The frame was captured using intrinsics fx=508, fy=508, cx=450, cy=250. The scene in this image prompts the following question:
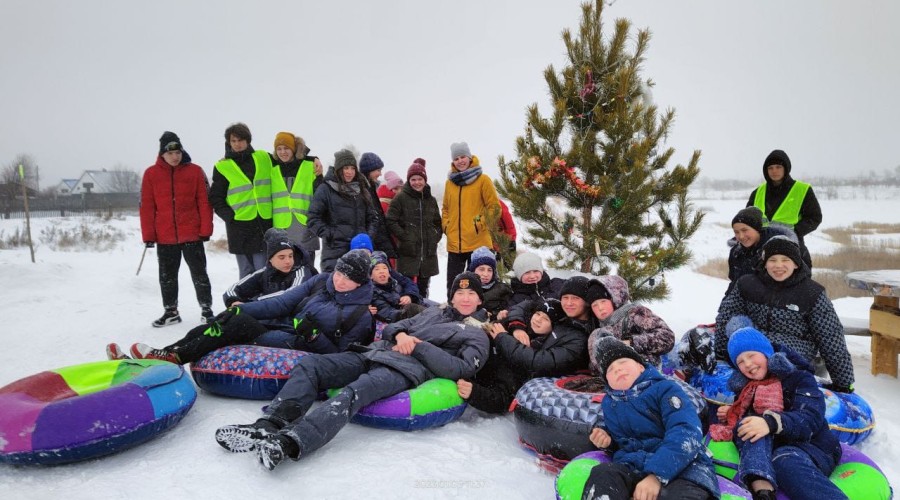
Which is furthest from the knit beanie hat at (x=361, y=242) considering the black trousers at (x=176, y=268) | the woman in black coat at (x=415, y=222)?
the black trousers at (x=176, y=268)

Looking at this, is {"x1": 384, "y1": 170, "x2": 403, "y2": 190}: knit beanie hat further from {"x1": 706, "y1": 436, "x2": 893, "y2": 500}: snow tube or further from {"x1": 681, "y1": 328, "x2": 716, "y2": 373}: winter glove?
{"x1": 706, "y1": 436, "x2": 893, "y2": 500}: snow tube

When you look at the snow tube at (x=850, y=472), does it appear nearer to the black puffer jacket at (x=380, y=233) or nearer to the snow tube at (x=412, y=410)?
the snow tube at (x=412, y=410)

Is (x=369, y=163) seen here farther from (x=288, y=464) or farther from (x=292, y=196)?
(x=288, y=464)

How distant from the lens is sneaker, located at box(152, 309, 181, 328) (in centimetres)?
545

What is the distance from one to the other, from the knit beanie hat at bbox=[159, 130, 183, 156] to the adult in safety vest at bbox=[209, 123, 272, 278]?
0.42m

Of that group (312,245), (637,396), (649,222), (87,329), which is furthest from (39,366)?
(649,222)

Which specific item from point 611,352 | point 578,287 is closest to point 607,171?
point 578,287

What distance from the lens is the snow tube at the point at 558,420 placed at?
282 centimetres

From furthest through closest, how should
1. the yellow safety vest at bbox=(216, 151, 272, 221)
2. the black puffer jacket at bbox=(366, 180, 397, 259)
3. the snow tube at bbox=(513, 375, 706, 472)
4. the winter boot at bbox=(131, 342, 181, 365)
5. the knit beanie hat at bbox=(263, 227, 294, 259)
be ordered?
the black puffer jacket at bbox=(366, 180, 397, 259) → the yellow safety vest at bbox=(216, 151, 272, 221) → the knit beanie hat at bbox=(263, 227, 294, 259) → the winter boot at bbox=(131, 342, 181, 365) → the snow tube at bbox=(513, 375, 706, 472)

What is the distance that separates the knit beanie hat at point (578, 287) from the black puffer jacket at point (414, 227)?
2.30m

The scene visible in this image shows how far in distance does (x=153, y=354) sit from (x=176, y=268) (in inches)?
79.0

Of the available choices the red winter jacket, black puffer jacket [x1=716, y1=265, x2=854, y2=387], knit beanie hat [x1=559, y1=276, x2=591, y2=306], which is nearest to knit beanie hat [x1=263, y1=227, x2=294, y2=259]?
the red winter jacket

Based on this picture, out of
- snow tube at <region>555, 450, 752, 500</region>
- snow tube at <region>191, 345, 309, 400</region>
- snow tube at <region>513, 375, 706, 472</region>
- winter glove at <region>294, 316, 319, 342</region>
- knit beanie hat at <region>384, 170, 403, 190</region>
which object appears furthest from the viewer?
knit beanie hat at <region>384, 170, 403, 190</region>

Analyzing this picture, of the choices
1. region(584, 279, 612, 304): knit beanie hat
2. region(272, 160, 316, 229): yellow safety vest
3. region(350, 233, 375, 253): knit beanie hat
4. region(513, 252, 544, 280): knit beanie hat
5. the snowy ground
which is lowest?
the snowy ground
